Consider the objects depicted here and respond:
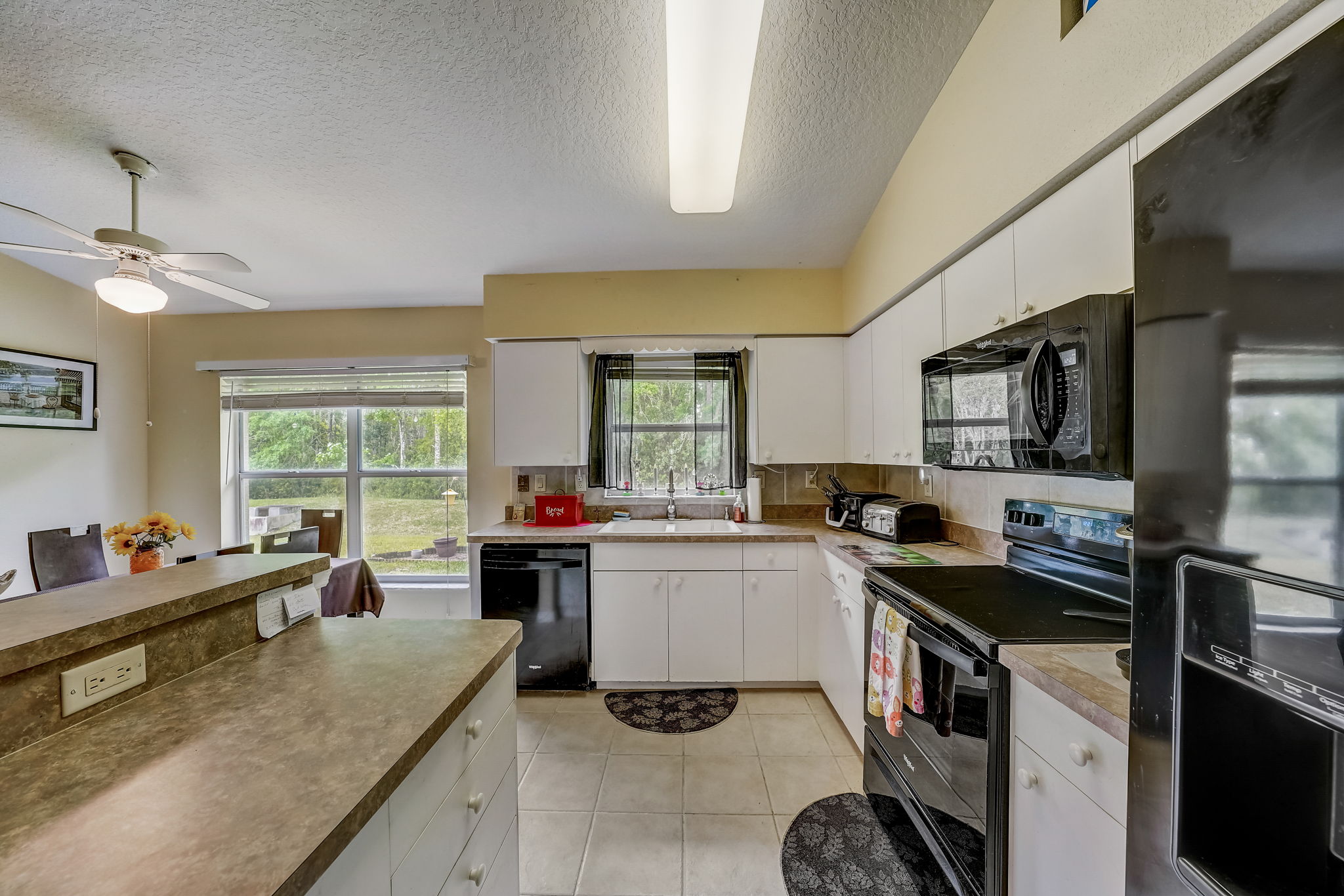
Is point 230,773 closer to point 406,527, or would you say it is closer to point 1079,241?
point 1079,241

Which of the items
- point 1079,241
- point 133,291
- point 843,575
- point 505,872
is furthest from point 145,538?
point 1079,241

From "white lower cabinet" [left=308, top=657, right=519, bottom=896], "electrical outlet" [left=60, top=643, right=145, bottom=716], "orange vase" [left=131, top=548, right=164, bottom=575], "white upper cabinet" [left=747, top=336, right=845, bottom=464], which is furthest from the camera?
"white upper cabinet" [left=747, top=336, right=845, bottom=464]

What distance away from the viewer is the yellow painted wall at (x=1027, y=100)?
38.9 inches

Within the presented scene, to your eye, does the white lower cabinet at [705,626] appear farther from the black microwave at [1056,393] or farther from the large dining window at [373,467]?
the large dining window at [373,467]

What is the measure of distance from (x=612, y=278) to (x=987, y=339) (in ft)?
7.19

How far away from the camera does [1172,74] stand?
991 mm

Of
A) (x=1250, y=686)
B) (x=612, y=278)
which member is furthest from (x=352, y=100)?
(x=1250, y=686)

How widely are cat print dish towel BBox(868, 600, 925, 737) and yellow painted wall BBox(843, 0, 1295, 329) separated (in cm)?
136

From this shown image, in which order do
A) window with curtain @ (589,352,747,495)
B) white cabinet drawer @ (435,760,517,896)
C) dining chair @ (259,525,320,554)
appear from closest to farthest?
white cabinet drawer @ (435,760,517,896) < dining chair @ (259,525,320,554) < window with curtain @ (589,352,747,495)

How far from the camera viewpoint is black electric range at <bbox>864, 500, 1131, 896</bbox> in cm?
116

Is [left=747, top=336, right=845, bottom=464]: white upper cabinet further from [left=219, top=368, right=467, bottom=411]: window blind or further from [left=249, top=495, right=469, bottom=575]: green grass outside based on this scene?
[left=249, top=495, right=469, bottom=575]: green grass outside

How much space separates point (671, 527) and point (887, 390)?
4.80 feet

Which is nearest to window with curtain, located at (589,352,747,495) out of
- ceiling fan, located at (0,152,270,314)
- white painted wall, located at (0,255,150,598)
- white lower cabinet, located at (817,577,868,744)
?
white lower cabinet, located at (817,577,868,744)

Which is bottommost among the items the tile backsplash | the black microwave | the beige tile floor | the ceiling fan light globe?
the beige tile floor
